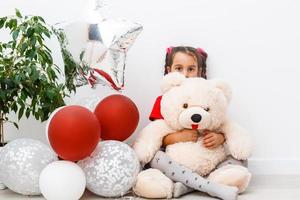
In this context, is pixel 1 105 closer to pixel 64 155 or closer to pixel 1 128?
pixel 1 128

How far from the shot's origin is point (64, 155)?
5.22 feet

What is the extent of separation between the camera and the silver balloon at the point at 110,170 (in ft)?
5.30

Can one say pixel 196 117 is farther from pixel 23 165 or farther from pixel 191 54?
pixel 23 165

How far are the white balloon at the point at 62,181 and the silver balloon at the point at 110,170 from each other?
0.14 feet

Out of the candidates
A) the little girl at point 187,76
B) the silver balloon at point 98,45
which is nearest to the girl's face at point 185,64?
the little girl at point 187,76

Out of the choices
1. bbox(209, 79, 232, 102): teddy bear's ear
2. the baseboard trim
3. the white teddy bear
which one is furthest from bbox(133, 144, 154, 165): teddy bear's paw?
the baseboard trim

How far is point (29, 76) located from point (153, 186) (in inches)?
21.6

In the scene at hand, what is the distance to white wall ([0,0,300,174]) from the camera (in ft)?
6.84

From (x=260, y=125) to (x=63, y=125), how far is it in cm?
89

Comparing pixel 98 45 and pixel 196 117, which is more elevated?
pixel 98 45

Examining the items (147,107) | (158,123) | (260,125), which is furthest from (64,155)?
(260,125)

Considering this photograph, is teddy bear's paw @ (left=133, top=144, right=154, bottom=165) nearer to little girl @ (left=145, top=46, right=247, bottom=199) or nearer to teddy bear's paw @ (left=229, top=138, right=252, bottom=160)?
little girl @ (left=145, top=46, right=247, bottom=199)

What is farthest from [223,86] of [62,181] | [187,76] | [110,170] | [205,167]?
[62,181]

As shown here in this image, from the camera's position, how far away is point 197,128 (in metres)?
1.78
